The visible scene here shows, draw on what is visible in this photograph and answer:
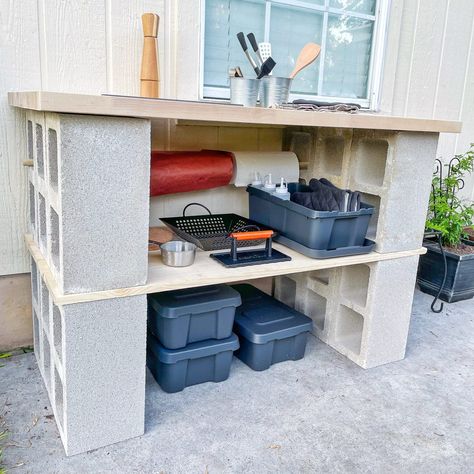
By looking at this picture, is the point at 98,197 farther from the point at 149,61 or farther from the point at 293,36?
the point at 293,36

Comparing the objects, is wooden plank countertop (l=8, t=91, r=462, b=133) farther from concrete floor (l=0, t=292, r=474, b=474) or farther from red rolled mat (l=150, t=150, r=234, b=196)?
concrete floor (l=0, t=292, r=474, b=474)

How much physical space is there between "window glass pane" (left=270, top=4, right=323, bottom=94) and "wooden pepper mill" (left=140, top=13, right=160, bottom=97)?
651 millimetres

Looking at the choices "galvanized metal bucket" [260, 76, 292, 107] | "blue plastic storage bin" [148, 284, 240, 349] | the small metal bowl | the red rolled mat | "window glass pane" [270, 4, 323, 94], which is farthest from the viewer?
"window glass pane" [270, 4, 323, 94]

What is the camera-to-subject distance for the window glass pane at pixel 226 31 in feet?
7.12

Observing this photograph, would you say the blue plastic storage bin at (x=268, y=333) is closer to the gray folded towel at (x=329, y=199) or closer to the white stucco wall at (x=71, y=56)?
the gray folded towel at (x=329, y=199)

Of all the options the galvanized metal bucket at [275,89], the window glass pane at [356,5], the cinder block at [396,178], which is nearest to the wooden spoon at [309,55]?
the galvanized metal bucket at [275,89]

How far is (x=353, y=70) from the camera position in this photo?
2.63 meters

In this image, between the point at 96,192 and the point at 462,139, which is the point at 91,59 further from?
the point at 462,139

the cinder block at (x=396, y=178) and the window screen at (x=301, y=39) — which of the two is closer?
the cinder block at (x=396, y=178)

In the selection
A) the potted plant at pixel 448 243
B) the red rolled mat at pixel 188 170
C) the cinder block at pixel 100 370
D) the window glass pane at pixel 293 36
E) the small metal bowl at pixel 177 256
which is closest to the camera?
the cinder block at pixel 100 370

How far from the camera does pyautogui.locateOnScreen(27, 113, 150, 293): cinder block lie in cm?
130

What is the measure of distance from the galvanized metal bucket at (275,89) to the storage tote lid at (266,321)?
89 centimetres

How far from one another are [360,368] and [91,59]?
171 centimetres

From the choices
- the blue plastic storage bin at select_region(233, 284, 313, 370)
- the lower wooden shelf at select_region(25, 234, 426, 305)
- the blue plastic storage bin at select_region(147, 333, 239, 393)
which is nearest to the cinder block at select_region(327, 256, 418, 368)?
the lower wooden shelf at select_region(25, 234, 426, 305)
